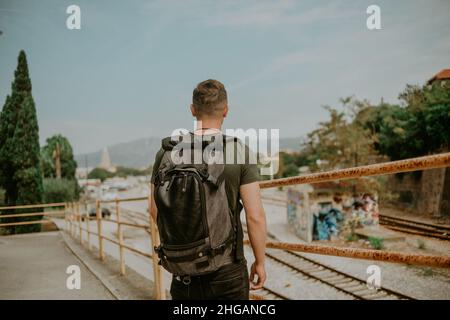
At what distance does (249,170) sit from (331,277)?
10.2 meters

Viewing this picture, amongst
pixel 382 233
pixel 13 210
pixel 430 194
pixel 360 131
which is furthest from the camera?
pixel 360 131

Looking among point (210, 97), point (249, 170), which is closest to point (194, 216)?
point (249, 170)

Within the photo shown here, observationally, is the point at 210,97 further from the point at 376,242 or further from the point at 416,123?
the point at 416,123

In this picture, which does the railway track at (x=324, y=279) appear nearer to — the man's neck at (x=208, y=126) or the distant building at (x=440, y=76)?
the man's neck at (x=208, y=126)

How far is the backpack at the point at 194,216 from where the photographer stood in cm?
154

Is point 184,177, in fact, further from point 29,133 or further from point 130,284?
point 29,133

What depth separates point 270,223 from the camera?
2334 cm

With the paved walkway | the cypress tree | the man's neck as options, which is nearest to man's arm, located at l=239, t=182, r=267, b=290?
the man's neck

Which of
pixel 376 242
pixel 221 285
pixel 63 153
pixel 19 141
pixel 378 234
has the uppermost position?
pixel 63 153

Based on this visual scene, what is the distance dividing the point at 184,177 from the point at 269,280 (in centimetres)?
1027

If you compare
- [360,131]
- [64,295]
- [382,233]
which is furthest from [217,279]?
[360,131]

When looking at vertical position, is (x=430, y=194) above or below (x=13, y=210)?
below

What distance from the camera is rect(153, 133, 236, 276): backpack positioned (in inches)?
60.8

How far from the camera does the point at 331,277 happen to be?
10.6 m
